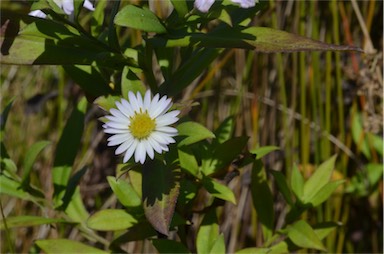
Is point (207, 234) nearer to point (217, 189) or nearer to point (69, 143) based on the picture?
point (217, 189)

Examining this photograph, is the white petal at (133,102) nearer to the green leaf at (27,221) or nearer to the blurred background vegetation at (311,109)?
the green leaf at (27,221)

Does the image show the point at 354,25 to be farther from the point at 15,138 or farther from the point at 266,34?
the point at 15,138

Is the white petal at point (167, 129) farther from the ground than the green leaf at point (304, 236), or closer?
farther from the ground

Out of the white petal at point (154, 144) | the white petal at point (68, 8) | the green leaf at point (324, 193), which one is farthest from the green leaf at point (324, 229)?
the white petal at point (68, 8)

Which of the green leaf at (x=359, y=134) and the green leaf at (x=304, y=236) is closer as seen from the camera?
the green leaf at (x=304, y=236)

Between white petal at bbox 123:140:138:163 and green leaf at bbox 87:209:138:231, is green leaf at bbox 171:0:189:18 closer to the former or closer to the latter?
white petal at bbox 123:140:138:163

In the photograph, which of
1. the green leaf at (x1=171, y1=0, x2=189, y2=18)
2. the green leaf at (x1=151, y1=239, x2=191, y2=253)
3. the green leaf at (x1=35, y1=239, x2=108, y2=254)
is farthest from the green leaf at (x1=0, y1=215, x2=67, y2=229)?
the green leaf at (x1=171, y1=0, x2=189, y2=18)
